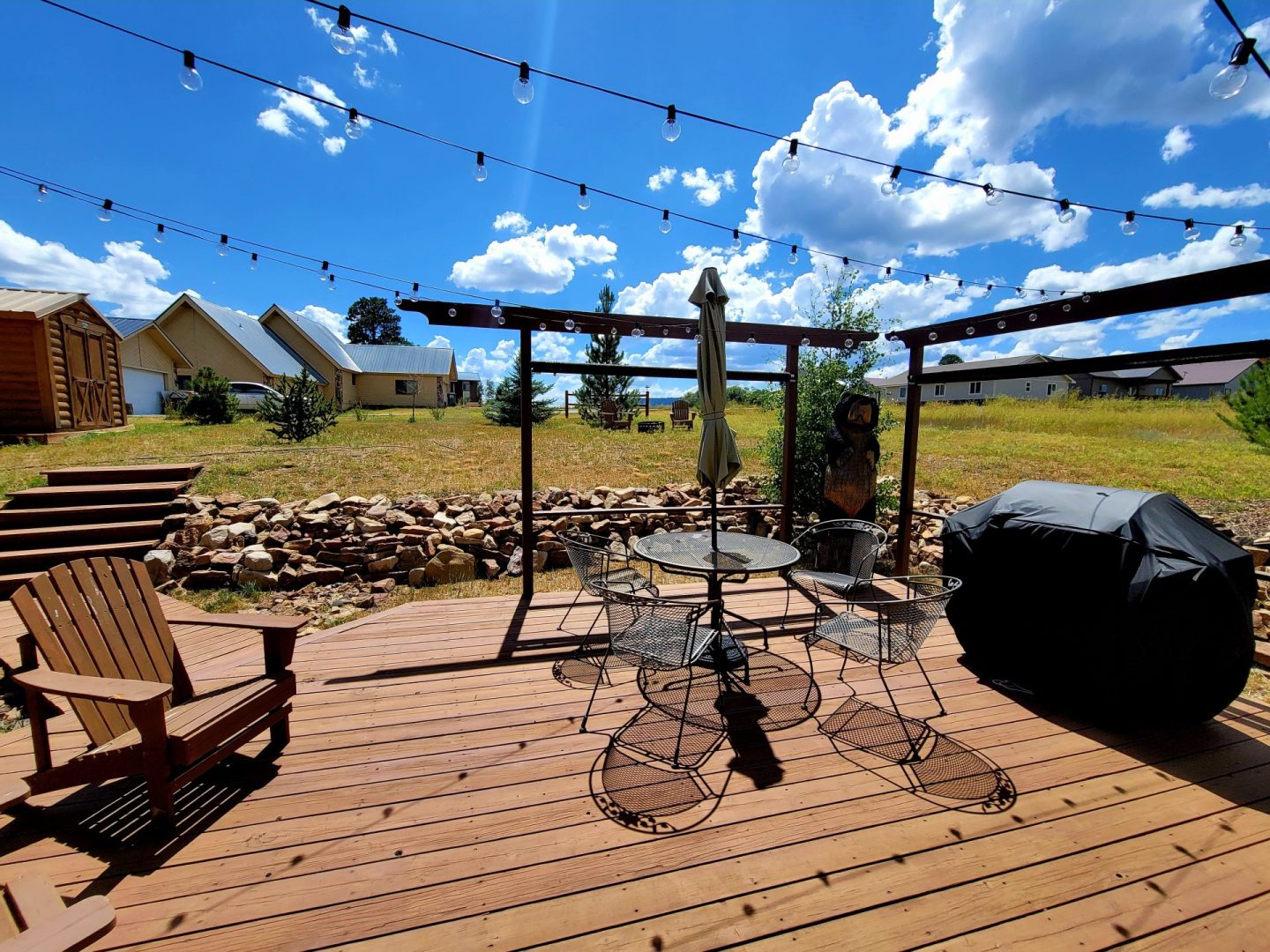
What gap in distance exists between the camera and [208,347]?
68.8 feet

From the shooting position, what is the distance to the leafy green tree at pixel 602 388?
18.3 m

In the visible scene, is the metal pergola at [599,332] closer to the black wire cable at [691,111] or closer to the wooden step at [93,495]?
the black wire cable at [691,111]

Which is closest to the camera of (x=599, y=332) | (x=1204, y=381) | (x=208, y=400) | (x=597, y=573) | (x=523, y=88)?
(x=523, y=88)

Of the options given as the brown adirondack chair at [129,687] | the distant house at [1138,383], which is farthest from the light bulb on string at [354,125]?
the distant house at [1138,383]

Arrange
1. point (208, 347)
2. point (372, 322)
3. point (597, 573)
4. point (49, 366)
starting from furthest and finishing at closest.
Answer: point (372, 322) < point (208, 347) < point (49, 366) < point (597, 573)

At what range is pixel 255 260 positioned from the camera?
564 cm

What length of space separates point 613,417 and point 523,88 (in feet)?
41.7

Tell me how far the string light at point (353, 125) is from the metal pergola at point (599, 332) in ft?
4.03

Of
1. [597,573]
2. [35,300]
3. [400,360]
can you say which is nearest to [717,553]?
[597,573]

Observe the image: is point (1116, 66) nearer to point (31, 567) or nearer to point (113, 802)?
point (113, 802)

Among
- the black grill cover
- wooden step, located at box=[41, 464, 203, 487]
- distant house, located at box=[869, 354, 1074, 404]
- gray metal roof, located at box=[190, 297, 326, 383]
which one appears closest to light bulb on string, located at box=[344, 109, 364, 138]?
the black grill cover

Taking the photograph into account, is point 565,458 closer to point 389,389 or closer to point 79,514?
point 79,514

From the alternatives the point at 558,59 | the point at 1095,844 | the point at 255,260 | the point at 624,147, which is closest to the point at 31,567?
the point at 255,260

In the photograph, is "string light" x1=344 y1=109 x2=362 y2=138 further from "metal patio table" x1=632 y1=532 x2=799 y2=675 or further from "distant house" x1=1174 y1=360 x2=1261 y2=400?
"distant house" x1=1174 y1=360 x2=1261 y2=400
